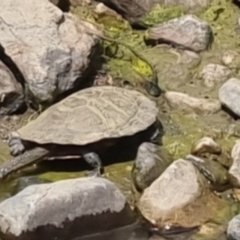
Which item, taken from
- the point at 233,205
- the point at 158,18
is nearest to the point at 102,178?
the point at 233,205

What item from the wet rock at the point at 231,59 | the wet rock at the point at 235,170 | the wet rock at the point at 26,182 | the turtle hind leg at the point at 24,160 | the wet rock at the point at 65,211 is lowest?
the wet rock at the point at 26,182

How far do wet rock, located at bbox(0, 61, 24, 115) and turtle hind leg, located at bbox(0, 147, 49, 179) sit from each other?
559 mm

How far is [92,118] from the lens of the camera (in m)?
5.66

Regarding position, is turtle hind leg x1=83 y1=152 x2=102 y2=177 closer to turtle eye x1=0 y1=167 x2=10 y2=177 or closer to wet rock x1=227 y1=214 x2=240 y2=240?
turtle eye x1=0 y1=167 x2=10 y2=177

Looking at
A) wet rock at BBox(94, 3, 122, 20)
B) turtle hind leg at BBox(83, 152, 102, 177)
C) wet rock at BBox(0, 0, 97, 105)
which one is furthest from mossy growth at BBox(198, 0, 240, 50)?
turtle hind leg at BBox(83, 152, 102, 177)

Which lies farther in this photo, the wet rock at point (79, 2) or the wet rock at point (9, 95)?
the wet rock at point (79, 2)

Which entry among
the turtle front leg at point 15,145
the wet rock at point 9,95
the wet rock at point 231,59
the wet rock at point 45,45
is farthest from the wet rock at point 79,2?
the turtle front leg at point 15,145

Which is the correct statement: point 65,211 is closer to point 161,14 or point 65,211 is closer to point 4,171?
point 4,171

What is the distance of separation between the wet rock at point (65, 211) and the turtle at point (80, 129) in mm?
393

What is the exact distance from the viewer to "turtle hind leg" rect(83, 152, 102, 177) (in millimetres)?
5621

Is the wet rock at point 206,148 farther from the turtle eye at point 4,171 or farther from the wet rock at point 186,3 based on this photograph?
the wet rock at point 186,3

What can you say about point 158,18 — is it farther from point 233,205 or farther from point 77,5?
point 233,205

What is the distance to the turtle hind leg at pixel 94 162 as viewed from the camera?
5.62 metres

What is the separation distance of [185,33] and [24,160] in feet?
5.85
